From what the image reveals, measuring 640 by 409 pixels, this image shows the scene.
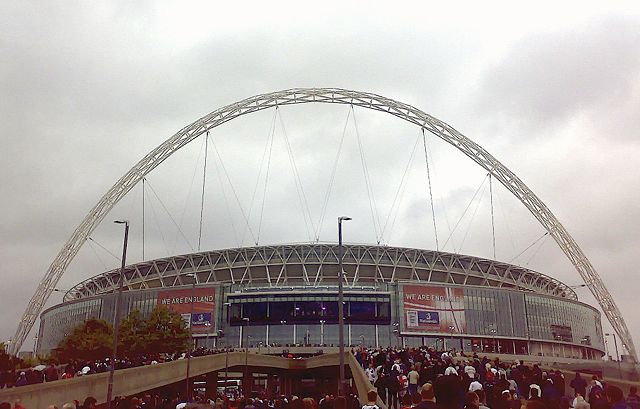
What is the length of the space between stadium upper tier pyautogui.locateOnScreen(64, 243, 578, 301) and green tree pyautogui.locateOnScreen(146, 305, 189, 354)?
3417cm

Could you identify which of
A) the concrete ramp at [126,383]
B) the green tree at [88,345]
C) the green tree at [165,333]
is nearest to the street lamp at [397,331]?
the green tree at [165,333]

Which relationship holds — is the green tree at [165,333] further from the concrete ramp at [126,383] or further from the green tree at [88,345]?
the concrete ramp at [126,383]

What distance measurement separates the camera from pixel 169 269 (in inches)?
5290

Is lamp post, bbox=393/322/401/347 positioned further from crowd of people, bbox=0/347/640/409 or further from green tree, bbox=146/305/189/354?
crowd of people, bbox=0/347/640/409

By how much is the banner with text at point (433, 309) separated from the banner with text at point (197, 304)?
119 ft

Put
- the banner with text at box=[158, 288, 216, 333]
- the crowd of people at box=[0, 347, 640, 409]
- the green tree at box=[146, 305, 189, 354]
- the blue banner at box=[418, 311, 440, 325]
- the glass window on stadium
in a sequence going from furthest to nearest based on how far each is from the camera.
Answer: the banner with text at box=[158, 288, 216, 333] < the glass window on stadium < the blue banner at box=[418, 311, 440, 325] < the green tree at box=[146, 305, 189, 354] < the crowd of people at box=[0, 347, 640, 409]

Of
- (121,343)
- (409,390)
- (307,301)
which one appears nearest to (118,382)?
(409,390)

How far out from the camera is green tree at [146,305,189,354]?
83.2 metres

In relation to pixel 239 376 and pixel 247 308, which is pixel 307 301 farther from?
pixel 239 376

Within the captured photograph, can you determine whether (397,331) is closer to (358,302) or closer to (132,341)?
(358,302)

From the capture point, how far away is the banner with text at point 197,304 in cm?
11575

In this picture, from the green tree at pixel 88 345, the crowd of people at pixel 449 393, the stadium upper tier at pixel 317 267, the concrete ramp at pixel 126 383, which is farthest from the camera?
the stadium upper tier at pixel 317 267

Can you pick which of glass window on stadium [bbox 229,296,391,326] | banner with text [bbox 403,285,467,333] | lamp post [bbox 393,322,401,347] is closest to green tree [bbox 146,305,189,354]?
glass window on stadium [bbox 229,296,391,326]

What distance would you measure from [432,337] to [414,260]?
61.6ft
